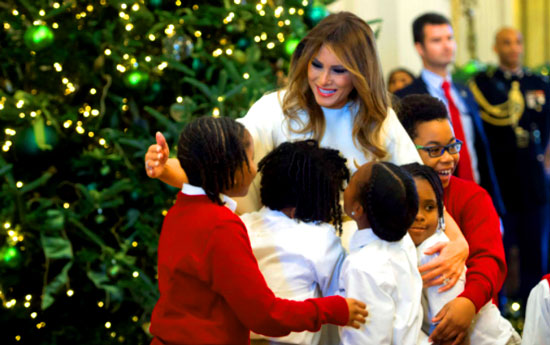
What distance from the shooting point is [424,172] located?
2.47 m

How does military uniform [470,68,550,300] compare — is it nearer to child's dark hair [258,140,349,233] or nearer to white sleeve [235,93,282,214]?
white sleeve [235,93,282,214]

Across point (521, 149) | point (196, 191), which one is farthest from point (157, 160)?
point (521, 149)

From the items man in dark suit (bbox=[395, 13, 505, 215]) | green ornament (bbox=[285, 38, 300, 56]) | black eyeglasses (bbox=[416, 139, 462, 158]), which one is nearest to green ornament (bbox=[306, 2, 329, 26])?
green ornament (bbox=[285, 38, 300, 56])

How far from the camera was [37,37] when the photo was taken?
3465 millimetres

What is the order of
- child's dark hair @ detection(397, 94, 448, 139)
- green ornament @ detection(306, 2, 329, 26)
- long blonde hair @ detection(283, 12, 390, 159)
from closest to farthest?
long blonde hair @ detection(283, 12, 390, 159)
child's dark hair @ detection(397, 94, 448, 139)
green ornament @ detection(306, 2, 329, 26)

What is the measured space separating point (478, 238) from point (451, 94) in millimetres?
2137

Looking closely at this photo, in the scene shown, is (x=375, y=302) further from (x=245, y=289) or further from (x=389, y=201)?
(x=245, y=289)

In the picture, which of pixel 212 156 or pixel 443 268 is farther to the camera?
pixel 443 268

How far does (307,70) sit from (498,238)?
94 centimetres

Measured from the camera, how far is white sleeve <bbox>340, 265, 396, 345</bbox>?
219cm

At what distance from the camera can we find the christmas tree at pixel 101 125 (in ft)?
12.1

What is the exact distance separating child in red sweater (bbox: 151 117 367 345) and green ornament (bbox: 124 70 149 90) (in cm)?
169

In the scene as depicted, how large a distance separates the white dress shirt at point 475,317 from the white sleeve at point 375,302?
248mm

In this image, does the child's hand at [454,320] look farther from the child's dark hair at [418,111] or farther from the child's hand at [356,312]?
the child's dark hair at [418,111]
